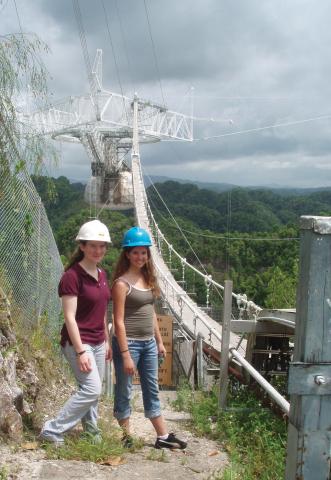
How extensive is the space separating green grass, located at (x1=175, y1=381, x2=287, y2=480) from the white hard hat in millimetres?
1379

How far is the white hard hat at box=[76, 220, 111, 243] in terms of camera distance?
3240 mm

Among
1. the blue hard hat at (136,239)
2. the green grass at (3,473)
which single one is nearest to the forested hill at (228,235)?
the blue hard hat at (136,239)

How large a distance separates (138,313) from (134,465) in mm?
811

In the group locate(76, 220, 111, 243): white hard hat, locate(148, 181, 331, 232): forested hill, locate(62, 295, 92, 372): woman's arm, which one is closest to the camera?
locate(62, 295, 92, 372): woman's arm

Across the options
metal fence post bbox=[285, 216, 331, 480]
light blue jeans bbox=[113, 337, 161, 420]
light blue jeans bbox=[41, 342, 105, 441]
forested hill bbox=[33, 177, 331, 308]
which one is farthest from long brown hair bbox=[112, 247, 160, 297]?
forested hill bbox=[33, 177, 331, 308]

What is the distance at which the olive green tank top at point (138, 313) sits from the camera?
11.2 ft

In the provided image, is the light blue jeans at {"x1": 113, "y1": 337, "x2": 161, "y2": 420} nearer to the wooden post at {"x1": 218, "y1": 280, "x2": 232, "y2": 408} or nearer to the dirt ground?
the dirt ground

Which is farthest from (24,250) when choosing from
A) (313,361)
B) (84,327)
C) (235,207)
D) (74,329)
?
(235,207)

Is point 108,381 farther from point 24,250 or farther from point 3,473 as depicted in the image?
point 3,473

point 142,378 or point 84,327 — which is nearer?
point 84,327

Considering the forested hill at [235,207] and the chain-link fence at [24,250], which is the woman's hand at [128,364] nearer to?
the chain-link fence at [24,250]

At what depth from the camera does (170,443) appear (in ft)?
11.6

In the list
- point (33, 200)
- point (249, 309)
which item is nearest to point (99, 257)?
point (33, 200)

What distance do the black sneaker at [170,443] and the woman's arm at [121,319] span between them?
0.50 m
